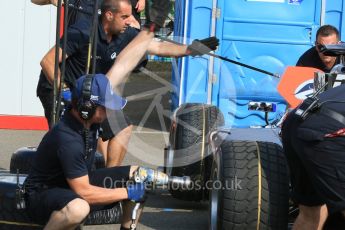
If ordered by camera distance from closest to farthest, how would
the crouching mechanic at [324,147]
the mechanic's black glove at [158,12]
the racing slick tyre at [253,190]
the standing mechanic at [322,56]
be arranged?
the crouching mechanic at [324,147], the racing slick tyre at [253,190], the mechanic's black glove at [158,12], the standing mechanic at [322,56]

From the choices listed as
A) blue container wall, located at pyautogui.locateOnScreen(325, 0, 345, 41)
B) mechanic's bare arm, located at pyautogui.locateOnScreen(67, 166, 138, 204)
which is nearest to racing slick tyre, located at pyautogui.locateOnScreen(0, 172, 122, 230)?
mechanic's bare arm, located at pyautogui.locateOnScreen(67, 166, 138, 204)

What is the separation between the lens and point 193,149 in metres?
6.05

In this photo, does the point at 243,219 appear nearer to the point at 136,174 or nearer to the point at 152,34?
the point at 136,174

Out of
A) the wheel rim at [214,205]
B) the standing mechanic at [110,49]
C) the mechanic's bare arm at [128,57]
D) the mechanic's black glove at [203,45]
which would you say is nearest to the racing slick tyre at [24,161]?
the standing mechanic at [110,49]

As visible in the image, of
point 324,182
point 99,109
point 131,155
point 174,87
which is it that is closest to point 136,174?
point 99,109

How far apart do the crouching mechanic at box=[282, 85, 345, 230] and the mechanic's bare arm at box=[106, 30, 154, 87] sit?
73.9 inches

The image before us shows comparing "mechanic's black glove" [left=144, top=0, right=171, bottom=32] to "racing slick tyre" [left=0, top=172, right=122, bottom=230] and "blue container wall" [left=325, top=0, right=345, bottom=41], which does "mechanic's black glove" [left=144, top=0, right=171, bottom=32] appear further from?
"blue container wall" [left=325, top=0, right=345, bottom=41]

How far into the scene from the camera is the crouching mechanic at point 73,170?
4277 millimetres

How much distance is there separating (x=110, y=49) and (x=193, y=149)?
103 centimetres

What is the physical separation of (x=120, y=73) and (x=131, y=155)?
9.47 feet

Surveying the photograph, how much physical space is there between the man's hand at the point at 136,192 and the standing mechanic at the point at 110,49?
1.48m

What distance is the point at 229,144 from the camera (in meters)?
4.55

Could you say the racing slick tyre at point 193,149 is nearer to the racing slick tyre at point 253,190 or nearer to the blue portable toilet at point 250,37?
the racing slick tyre at point 253,190

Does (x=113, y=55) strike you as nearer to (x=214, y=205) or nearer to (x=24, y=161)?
(x=24, y=161)
